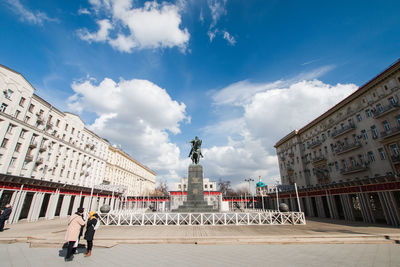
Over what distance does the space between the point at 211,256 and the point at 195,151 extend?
1667 centimetres

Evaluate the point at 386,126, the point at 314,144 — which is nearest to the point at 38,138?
the point at 314,144

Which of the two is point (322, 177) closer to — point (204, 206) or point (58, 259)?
point (204, 206)

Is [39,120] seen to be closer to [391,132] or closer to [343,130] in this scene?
[343,130]

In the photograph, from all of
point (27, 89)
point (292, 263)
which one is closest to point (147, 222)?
point (292, 263)

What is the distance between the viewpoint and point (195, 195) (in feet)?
70.1

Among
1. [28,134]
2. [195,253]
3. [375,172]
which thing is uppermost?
[28,134]

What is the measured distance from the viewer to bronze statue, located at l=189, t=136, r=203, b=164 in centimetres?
2373

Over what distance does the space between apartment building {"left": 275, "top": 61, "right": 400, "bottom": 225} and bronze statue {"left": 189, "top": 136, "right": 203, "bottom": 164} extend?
18.6 m

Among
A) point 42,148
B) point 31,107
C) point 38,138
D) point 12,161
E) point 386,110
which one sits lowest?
point 12,161

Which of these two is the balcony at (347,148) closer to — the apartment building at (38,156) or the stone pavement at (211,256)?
the stone pavement at (211,256)

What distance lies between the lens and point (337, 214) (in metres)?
25.8

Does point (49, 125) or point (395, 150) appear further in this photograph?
point (49, 125)

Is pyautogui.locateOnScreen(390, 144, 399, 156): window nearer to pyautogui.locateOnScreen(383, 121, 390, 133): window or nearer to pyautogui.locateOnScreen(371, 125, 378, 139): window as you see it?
pyautogui.locateOnScreen(383, 121, 390, 133): window

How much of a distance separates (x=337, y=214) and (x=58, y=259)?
32.3m
